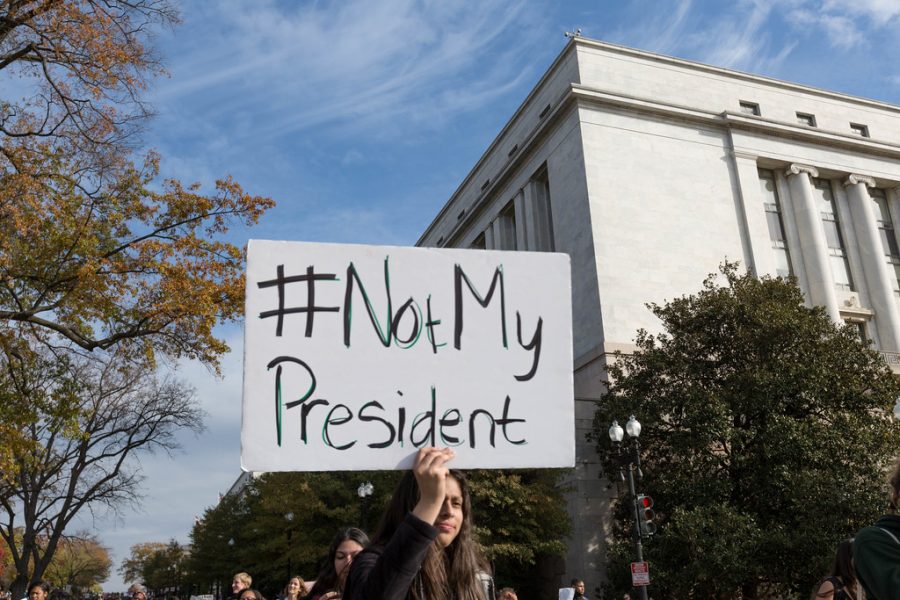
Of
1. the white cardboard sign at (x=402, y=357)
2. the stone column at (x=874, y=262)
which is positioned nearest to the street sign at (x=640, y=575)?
the white cardboard sign at (x=402, y=357)

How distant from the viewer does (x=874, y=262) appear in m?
42.5

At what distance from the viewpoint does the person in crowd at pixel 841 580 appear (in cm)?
425

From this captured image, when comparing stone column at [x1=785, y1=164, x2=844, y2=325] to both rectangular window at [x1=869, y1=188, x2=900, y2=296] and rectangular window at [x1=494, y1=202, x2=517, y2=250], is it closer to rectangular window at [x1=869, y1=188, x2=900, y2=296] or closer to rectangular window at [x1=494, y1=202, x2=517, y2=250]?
rectangular window at [x1=869, y1=188, x2=900, y2=296]

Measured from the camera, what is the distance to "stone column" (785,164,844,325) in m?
40.6

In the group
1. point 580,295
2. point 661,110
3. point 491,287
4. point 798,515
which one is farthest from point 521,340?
point 661,110

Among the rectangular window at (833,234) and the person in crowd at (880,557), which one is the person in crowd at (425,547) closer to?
the person in crowd at (880,557)

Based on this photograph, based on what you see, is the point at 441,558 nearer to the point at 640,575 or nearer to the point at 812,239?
the point at 640,575

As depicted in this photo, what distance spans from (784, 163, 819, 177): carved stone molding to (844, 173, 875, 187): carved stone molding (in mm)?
2194

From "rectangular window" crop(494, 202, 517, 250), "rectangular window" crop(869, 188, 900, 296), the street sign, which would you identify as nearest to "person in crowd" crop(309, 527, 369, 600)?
the street sign

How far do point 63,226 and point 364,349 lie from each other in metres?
13.7

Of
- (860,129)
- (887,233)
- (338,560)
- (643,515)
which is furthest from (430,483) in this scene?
(860,129)

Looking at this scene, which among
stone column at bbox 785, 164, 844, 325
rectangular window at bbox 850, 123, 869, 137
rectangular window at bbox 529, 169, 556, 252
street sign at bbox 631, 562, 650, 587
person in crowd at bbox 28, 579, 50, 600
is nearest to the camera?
person in crowd at bbox 28, 579, 50, 600

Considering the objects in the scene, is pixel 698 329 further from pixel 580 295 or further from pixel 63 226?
pixel 63 226

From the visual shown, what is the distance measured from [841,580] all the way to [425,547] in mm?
3026
